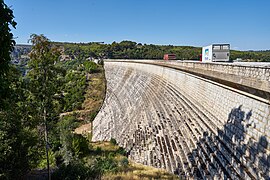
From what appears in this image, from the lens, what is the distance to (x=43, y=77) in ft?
29.5

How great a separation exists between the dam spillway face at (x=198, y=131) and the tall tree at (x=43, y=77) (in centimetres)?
500

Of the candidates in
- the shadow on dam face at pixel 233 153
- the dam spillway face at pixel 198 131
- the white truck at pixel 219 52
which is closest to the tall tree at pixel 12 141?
the dam spillway face at pixel 198 131

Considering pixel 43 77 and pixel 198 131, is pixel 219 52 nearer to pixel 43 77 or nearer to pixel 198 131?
pixel 198 131

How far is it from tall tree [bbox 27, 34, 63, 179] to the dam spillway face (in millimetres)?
4997

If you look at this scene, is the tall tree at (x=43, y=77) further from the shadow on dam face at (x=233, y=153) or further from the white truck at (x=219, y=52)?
the white truck at (x=219, y=52)

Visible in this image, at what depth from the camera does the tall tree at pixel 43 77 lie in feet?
28.7

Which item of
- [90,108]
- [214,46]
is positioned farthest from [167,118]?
[90,108]

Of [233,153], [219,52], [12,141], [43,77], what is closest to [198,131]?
[233,153]

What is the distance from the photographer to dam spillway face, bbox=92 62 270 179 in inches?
198

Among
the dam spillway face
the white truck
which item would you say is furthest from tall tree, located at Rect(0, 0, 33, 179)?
the white truck

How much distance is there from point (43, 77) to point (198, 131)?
6.10 m

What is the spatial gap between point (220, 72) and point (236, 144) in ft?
11.0

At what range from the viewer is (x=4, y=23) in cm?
411

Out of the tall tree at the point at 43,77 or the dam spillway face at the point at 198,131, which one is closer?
the dam spillway face at the point at 198,131
